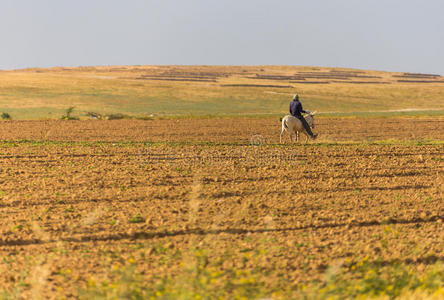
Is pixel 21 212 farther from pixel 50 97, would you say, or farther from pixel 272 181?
pixel 50 97

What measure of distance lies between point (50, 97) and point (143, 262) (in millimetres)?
55557

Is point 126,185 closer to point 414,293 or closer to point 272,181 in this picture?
point 272,181

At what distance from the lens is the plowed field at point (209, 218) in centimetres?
696

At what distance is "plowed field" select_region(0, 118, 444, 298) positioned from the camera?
6956 mm

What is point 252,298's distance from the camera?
6.13m

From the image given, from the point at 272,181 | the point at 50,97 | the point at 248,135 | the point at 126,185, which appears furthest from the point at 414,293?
the point at 50,97

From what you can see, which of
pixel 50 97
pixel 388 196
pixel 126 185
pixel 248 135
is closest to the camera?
pixel 388 196

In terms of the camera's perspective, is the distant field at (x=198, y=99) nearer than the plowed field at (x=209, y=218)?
No

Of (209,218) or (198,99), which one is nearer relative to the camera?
(209,218)

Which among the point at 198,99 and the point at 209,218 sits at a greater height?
the point at 198,99

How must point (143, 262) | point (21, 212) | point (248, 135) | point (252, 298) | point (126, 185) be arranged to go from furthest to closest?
1. point (248, 135)
2. point (126, 185)
3. point (21, 212)
4. point (143, 262)
5. point (252, 298)

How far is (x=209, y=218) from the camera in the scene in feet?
31.6

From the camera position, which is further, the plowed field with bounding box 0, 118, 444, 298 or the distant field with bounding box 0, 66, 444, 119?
the distant field with bounding box 0, 66, 444, 119

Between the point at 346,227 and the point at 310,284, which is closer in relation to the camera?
the point at 310,284
